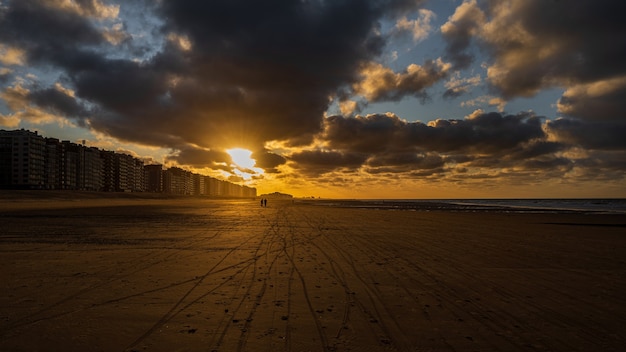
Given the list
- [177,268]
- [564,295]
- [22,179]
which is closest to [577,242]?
[564,295]

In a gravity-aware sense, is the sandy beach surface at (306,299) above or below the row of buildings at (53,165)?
below

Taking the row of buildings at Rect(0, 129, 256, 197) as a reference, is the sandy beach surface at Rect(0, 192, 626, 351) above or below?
below

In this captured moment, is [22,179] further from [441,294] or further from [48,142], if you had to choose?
[441,294]

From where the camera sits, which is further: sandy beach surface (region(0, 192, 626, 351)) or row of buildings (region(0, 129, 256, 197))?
row of buildings (region(0, 129, 256, 197))

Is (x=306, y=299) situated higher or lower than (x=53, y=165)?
A: lower

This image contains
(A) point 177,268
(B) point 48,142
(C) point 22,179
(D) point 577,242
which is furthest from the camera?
(B) point 48,142

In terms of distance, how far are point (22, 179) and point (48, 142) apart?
62.6 ft

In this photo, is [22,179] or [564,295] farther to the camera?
[22,179]

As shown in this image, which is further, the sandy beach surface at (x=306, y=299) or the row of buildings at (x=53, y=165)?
the row of buildings at (x=53, y=165)

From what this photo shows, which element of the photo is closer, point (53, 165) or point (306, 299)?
point (306, 299)

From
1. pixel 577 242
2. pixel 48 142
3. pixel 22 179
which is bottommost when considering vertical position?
pixel 577 242

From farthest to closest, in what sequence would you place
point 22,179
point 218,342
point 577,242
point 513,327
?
1. point 22,179
2. point 577,242
3. point 513,327
4. point 218,342

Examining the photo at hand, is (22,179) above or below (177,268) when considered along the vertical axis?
above

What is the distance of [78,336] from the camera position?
537 centimetres
